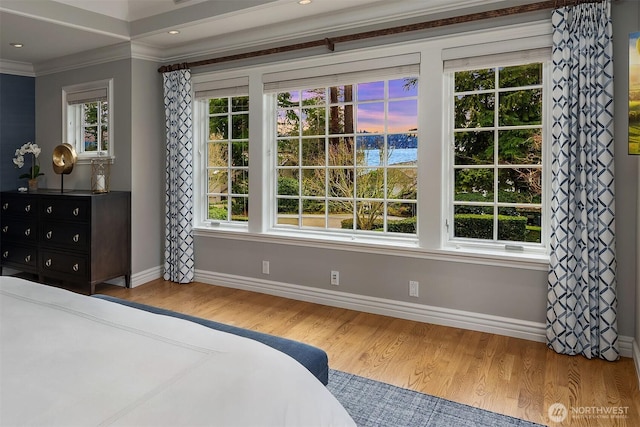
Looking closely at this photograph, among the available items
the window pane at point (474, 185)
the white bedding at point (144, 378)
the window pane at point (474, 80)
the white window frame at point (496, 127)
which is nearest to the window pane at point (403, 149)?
the white window frame at point (496, 127)

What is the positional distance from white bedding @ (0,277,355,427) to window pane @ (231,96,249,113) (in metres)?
3.23

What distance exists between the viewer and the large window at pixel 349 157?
358cm

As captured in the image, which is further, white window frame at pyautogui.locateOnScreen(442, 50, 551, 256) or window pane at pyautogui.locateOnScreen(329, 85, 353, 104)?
window pane at pyautogui.locateOnScreen(329, 85, 353, 104)

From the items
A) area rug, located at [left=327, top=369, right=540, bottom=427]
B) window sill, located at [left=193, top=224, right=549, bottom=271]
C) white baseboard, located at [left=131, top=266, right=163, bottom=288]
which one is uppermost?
window sill, located at [left=193, top=224, right=549, bottom=271]

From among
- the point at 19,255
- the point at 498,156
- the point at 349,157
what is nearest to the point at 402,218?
the point at 349,157

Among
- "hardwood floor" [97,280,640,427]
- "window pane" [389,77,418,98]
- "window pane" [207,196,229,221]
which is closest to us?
"hardwood floor" [97,280,640,427]

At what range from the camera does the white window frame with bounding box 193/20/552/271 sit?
3.03m

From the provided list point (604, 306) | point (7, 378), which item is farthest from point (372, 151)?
point (7, 378)

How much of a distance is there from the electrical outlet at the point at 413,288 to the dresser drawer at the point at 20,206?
12.6 ft

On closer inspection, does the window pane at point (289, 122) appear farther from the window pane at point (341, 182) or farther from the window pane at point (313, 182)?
the window pane at point (341, 182)

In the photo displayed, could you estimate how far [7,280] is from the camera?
197 centimetres

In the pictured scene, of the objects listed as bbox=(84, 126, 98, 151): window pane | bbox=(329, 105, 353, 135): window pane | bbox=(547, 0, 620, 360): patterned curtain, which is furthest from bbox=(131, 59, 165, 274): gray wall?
bbox=(547, 0, 620, 360): patterned curtain

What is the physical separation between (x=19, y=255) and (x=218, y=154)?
2405mm

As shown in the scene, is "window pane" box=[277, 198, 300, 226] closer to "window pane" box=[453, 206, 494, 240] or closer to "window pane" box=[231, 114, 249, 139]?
"window pane" box=[231, 114, 249, 139]
